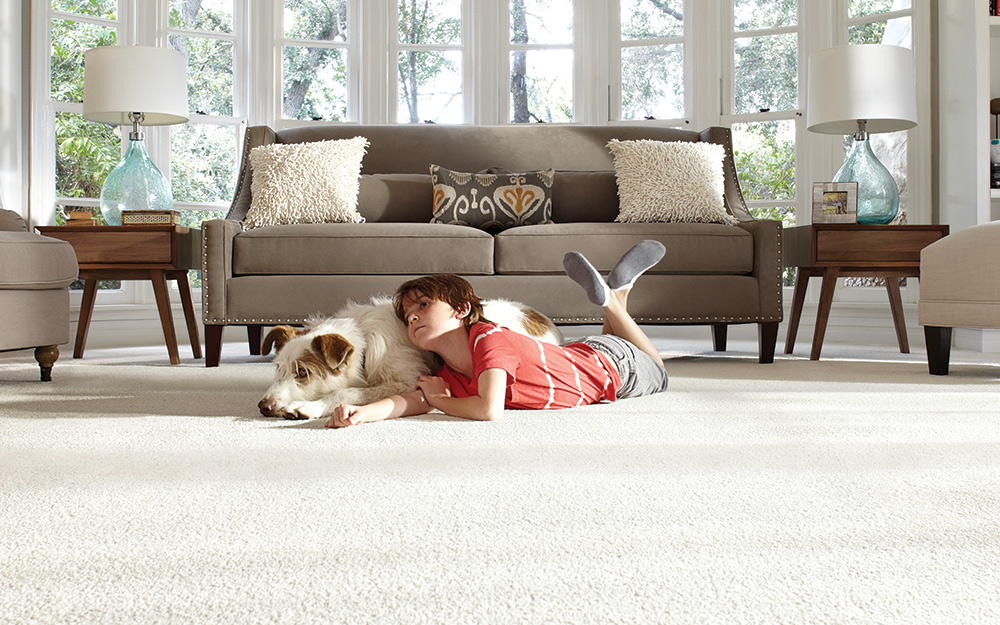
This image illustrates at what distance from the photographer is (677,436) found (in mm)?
1539

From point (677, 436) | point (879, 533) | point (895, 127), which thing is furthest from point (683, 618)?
point (895, 127)

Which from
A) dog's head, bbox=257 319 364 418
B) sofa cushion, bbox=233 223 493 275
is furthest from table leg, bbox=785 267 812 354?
dog's head, bbox=257 319 364 418

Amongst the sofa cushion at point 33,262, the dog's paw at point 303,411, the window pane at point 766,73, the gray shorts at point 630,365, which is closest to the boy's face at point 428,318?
the dog's paw at point 303,411

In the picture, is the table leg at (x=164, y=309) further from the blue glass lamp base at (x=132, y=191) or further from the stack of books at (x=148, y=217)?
the blue glass lamp base at (x=132, y=191)

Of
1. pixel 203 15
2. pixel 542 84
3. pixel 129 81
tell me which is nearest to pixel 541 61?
pixel 542 84

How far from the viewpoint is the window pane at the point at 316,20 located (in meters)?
4.93

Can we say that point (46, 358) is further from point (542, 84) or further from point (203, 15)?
point (542, 84)

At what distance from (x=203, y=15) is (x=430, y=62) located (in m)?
1.38

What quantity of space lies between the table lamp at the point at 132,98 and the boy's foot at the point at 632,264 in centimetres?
221

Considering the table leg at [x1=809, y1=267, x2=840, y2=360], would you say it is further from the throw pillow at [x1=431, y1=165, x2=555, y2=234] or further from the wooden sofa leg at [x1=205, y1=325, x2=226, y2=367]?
the wooden sofa leg at [x1=205, y1=325, x2=226, y2=367]

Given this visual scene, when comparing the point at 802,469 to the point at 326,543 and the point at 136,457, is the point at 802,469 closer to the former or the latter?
the point at 326,543

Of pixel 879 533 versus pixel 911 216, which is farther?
pixel 911 216

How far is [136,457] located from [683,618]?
3.39 ft

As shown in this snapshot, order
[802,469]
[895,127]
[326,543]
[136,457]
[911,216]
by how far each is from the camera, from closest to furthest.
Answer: [326,543]
[802,469]
[136,457]
[895,127]
[911,216]
